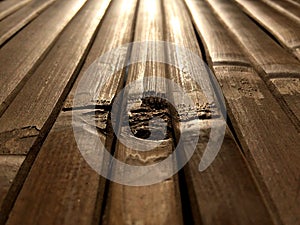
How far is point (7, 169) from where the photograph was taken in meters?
0.62

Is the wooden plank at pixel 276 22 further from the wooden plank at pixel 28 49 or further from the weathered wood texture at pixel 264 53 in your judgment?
the wooden plank at pixel 28 49

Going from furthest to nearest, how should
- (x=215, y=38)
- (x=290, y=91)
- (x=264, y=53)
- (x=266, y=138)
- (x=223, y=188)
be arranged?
(x=215, y=38) < (x=264, y=53) < (x=290, y=91) < (x=266, y=138) < (x=223, y=188)

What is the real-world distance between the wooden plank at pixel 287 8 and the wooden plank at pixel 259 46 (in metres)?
0.21

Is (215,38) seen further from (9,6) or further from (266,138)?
(9,6)

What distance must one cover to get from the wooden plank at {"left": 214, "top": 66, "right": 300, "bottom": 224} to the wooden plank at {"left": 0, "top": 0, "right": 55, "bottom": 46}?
0.93 meters

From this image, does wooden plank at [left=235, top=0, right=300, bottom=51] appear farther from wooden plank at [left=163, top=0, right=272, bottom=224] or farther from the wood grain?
the wood grain

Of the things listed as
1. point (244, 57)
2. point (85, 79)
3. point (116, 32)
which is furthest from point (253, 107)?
point (116, 32)

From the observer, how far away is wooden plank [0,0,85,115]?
0.92 m

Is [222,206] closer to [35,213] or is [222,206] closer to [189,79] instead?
[35,213]

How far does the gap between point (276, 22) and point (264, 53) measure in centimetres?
42

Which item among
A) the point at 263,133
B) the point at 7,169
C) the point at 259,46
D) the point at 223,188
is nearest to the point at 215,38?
the point at 259,46

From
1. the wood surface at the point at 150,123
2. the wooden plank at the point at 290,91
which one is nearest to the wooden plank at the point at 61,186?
the wood surface at the point at 150,123

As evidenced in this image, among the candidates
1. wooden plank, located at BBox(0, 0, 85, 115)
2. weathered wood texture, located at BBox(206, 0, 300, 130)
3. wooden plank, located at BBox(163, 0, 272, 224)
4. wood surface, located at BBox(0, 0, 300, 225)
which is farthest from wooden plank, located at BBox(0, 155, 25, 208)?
weathered wood texture, located at BBox(206, 0, 300, 130)

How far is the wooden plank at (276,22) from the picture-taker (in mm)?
1214
